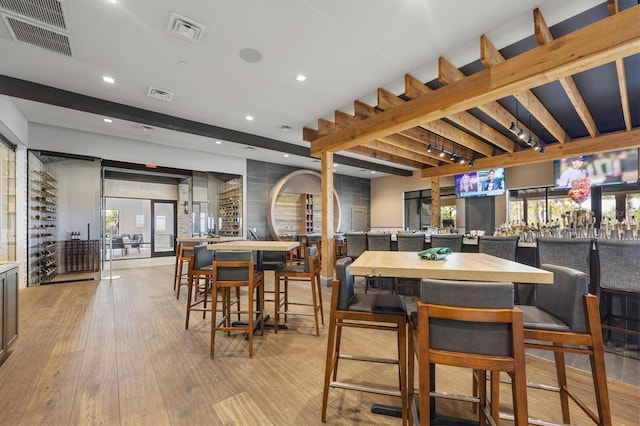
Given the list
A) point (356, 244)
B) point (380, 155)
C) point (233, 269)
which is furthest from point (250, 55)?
point (380, 155)

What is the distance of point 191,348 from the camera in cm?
264

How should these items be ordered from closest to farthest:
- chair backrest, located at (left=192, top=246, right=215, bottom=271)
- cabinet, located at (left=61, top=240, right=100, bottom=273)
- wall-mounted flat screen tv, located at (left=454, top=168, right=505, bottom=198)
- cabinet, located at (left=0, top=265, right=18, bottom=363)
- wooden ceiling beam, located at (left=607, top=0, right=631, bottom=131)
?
wooden ceiling beam, located at (left=607, top=0, right=631, bottom=131)
cabinet, located at (left=0, top=265, right=18, bottom=363)
chair backrest, located at (left=192, top=246, right=215, bottom=271)
cabinet, located at (left=61, top=240, right=100, bottom=273)
wall-mounted flat screen tv, located at (left=454, top=168, right=505, bottom=198)

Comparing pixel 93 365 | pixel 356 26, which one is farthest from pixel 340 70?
pixel 93 365

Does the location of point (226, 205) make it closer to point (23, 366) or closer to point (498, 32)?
point (23, 366)

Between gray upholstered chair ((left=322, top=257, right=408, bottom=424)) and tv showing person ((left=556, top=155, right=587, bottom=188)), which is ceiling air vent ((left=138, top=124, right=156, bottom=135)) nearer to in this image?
gray upholstered chair ((left=322, top=257, right=408, bottom=424))

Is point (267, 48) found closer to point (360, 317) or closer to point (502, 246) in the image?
point (360, 317)

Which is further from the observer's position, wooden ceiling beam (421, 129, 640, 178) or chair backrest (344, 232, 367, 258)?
wooden ceiling beam (421, 129, 640, 178)

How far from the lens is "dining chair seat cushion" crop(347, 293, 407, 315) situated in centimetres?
161

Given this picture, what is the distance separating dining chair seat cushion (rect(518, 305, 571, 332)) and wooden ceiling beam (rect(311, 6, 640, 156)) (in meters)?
2.32

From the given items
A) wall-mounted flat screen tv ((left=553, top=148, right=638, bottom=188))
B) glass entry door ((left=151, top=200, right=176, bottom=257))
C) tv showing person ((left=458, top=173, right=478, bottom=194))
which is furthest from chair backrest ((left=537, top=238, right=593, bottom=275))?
glass entry door ((left=151, top=200, right=176, bottom=257))

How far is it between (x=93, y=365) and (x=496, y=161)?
27.3 feet

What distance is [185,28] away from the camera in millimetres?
2689

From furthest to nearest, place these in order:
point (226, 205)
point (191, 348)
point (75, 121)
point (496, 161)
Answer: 1. point (226, 205)
2. point (496, 161)
3. point (75, 121)
4. point (191, 348)

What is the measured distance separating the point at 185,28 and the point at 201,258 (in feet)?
8.14
